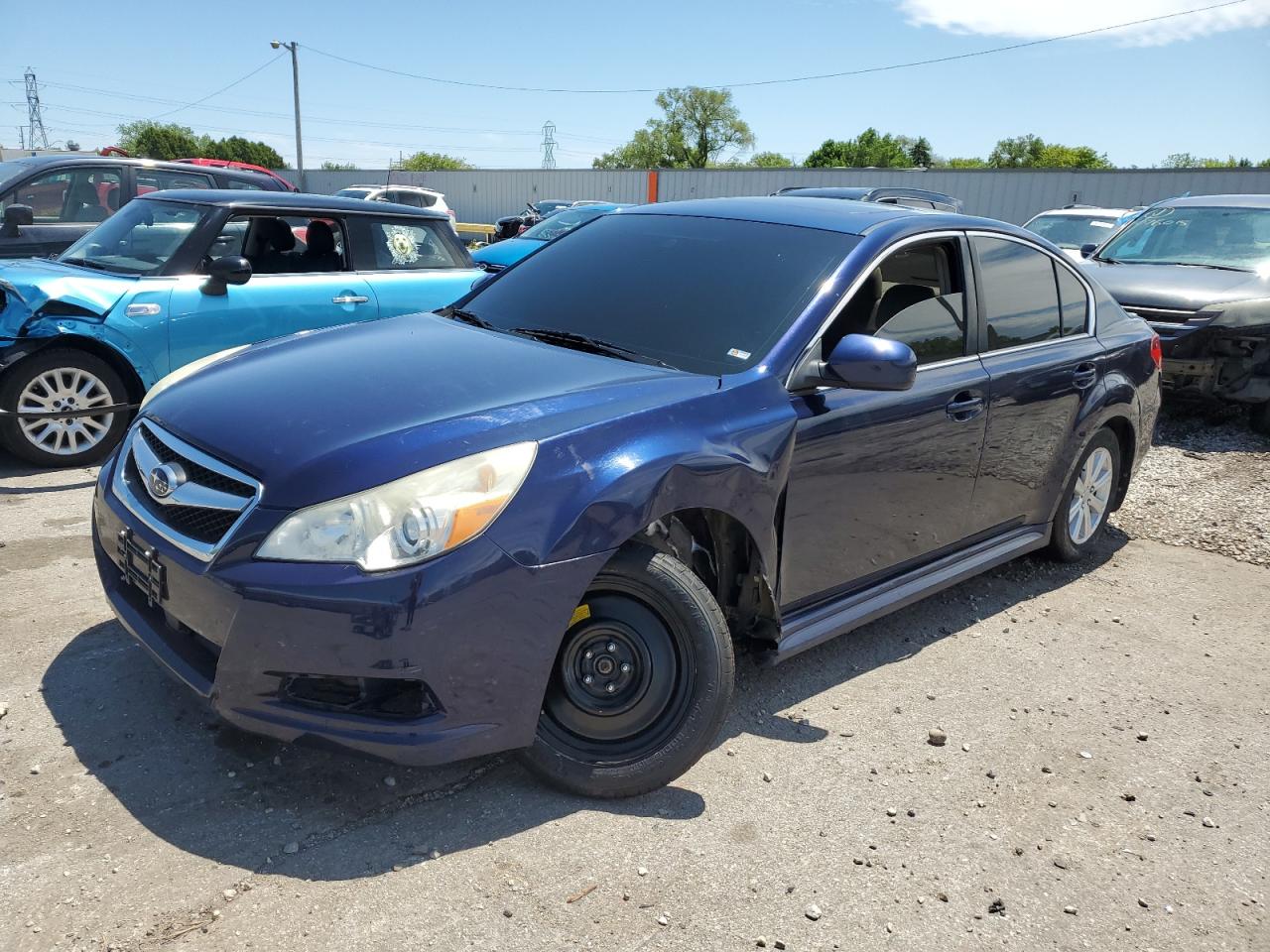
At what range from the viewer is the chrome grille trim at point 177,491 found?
100 inches

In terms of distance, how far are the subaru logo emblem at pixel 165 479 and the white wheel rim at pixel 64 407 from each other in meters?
3.49

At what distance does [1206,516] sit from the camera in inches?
240

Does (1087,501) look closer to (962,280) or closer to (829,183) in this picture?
(962,280)

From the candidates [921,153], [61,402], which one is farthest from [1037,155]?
[61,402]

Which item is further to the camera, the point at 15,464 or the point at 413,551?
the point at 15,464

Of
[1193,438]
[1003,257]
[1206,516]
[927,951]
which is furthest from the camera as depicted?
[1193,438]

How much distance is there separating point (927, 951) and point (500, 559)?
4.64 feet

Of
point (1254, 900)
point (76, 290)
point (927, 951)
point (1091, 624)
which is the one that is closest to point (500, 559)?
point (927, 951)

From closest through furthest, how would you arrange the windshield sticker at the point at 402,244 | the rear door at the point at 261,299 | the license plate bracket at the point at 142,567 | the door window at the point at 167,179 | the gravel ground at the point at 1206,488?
the license plate bracket at the point at 142,567 < the gravel ground at the point at 1206,488 < the rear door at the point at 261,299 < the windshield sticker at the point at 402,244 < the door window at the point at 167,179

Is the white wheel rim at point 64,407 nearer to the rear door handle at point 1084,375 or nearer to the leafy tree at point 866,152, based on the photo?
the rear door handle at point 1084,375

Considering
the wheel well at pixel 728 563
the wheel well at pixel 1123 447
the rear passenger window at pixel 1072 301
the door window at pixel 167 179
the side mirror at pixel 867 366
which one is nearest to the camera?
the wheel well at pixel 728 563

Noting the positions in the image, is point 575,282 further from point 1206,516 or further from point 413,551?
point 1206,516

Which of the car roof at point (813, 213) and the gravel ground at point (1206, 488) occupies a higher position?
the car roof at point (813, 213)

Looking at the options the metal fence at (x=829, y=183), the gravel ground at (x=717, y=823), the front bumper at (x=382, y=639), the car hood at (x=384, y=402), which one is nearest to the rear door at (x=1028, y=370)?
the gravel ground at (x=717, y=823)
